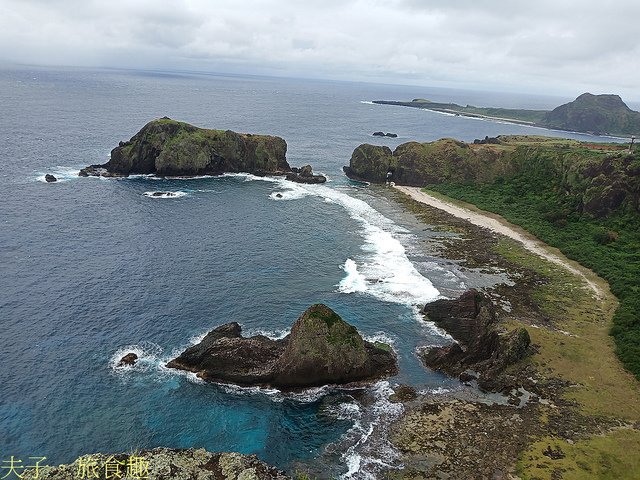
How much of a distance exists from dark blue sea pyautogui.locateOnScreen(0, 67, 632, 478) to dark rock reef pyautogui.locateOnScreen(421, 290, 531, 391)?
232cm

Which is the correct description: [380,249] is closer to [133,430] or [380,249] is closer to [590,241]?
[590,241]

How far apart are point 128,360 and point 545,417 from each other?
139 feet

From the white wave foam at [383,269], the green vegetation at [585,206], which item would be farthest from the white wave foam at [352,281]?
the green vegetation at [585,206]

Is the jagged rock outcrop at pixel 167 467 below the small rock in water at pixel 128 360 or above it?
above

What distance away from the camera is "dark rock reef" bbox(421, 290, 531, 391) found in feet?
164

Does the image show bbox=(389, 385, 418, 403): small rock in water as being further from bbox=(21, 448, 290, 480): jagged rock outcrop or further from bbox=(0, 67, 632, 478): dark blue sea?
bbox=(21, 448, 290, 480): jagged rock outcrop

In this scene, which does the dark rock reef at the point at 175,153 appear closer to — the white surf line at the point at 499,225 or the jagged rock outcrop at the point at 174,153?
the jagged rock outcrop at the point at 174,153

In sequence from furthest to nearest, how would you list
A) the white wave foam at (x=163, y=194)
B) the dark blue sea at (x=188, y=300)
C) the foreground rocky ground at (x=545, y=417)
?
the white wave foam at (x=163, y=194) → the dark blue sea at (x=188, y=300) → the foreground rocky ground at (x=545, y=417)

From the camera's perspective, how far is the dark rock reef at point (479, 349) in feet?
164

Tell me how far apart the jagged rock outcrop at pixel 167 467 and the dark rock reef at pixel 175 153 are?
100 meters

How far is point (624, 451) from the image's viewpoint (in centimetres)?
3944

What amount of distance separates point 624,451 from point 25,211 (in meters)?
100

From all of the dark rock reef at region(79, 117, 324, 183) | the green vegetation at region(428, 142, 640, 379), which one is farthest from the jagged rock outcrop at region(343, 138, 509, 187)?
the dark rock reef at region(79, 117, 324, 183)

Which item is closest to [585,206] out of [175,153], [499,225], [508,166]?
[499,225]
